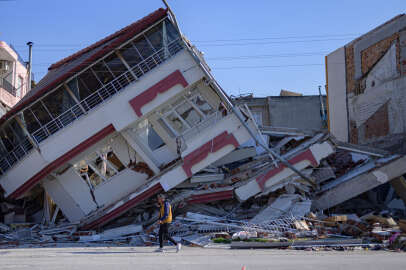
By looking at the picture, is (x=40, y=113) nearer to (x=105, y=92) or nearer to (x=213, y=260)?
(x=105, y=92)

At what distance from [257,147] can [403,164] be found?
18.2ft

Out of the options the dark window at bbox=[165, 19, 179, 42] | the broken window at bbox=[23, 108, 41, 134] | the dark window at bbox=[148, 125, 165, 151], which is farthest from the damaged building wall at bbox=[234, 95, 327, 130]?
the broken window at bbox=[23, 108, 41, 134]

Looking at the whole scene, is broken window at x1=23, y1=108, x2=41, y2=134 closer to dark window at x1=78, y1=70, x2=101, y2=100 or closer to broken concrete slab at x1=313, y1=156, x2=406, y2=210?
dark window at x1=78, y1=70, x2=101, y2=100

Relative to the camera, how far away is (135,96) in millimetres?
15492

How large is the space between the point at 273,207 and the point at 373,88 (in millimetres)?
10074

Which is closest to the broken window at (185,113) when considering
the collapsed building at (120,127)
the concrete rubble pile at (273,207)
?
the collapsed building at (120,127)

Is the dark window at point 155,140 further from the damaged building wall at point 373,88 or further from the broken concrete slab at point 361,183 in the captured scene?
the damaged building wall at point 373,88

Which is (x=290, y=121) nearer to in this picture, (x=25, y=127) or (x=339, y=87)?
(x=339, y=87)

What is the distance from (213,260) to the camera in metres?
8.56

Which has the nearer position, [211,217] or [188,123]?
[211,217]

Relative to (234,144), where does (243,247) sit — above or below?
below

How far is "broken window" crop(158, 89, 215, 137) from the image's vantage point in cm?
1638

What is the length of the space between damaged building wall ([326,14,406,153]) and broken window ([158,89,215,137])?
8.82 meters

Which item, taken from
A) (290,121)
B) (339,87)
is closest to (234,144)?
(339,87)
